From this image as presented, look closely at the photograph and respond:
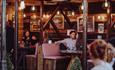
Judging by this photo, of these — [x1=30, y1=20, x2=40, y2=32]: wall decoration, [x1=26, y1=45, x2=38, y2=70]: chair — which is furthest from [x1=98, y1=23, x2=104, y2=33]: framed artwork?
[x1=26, y1=45, x2=38, y2=70]: chair

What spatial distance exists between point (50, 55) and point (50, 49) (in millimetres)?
187

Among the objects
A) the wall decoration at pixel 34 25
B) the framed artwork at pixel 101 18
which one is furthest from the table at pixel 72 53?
the wall decoration at pixel 34 25

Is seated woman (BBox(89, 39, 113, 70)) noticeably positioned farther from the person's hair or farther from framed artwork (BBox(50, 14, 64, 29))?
framed artwork (BBox(50, 14, 64, 29))

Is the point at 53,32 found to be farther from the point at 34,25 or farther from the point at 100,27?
the point at 100,27

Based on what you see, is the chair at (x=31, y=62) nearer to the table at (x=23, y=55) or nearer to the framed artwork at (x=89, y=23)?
the table at (x=23, y=55)

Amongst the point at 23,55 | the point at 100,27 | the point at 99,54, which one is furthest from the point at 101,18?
the point at 99,54

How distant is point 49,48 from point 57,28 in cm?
704

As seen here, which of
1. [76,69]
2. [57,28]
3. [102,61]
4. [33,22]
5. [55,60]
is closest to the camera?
[102,61]

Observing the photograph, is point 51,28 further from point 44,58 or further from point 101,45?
point 101,45

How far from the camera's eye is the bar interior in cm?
1021

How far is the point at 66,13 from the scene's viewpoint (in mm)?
19797

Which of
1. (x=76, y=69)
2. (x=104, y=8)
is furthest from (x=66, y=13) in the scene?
(x=76, y=69)

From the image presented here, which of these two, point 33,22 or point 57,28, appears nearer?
point 57,28

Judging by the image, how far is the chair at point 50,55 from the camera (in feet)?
38.4
